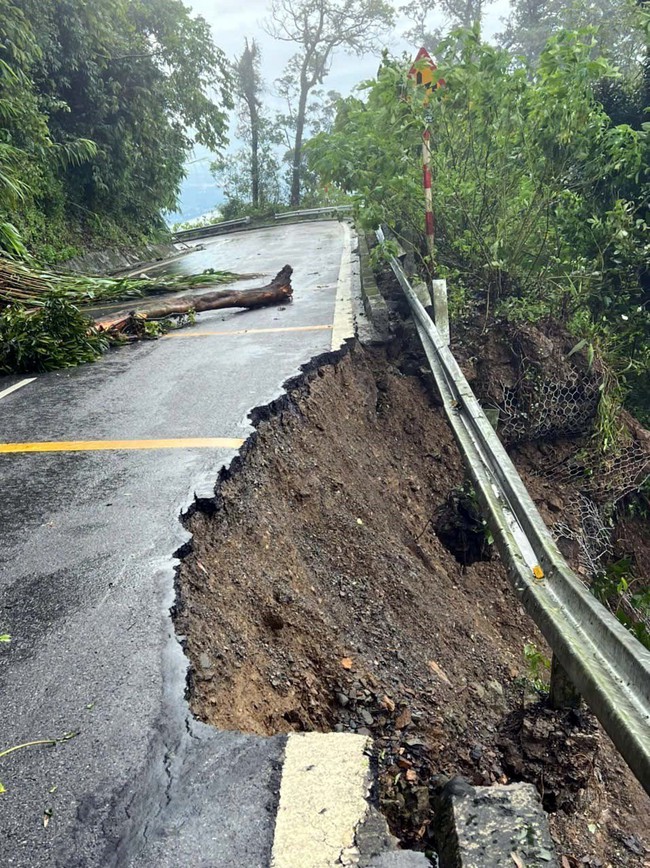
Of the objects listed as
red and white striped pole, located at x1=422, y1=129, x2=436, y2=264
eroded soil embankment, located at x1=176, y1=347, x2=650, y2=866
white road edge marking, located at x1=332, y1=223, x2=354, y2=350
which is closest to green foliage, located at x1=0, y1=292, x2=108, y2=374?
white road edge marking, located at x1=332, y1=223, x2=354, y2=350

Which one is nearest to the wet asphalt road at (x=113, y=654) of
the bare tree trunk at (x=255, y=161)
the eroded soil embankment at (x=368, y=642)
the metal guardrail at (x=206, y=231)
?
the eroded soil embankment at (x=368, y=642)

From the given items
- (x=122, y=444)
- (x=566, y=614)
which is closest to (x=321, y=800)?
(x=566, y=614)

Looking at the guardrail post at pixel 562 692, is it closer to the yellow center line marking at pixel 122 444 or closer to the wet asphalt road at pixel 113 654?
the wet asphalt road at pixel 113 654

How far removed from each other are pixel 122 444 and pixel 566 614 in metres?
3.24

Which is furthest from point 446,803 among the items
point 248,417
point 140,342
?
point 140,342

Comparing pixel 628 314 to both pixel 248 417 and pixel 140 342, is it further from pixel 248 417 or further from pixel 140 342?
pixel 140 342

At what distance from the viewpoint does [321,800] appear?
178 centimetres

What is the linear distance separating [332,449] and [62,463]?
198cm

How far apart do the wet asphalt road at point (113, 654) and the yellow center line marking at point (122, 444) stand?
0.07m

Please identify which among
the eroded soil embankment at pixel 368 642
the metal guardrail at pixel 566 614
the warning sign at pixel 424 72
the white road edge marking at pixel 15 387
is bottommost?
the eroded soil embankment at pixel 368 642

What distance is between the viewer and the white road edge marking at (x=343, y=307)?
6672 millimetres

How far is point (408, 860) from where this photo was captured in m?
1.64

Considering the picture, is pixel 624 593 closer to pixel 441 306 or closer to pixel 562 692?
pixel 441 306

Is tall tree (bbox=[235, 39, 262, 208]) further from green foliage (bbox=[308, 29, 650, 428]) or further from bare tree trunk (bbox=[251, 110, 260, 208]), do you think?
green foliage (bbox=[308, 29, 650, 428])
